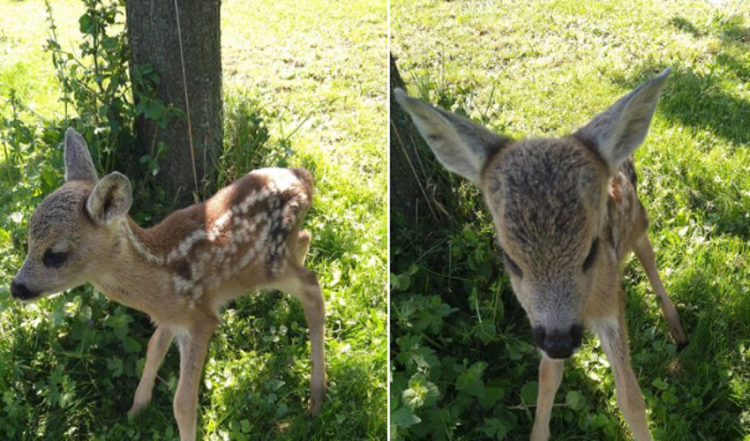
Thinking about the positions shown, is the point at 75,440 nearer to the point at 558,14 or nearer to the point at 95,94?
the point at 95,94

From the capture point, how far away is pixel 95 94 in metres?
5.12

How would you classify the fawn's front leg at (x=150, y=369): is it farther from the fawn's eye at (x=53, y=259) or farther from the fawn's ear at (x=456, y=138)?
the fawn's ear at (x=456, y=138)

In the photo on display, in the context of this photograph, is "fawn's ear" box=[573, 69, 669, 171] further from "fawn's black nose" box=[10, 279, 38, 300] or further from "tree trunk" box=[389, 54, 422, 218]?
"fawn's black nose" box=[10, 279, 38, 300]

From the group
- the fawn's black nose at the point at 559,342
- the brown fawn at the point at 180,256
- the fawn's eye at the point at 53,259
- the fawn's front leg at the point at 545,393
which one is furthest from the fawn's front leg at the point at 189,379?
the fawn's black nose at the point at 559,342

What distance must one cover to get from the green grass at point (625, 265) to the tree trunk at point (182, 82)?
133 cm

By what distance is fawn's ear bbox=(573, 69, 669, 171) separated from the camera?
3.18 m

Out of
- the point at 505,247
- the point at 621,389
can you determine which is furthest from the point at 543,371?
the point at 505,247

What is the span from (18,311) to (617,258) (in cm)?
321

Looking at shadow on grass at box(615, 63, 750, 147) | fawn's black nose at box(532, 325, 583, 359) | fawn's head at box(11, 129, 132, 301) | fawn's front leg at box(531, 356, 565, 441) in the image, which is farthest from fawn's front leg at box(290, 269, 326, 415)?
shadow on grass at box(615, 63, 750, 147)

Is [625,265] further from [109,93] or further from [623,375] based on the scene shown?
[109,93]

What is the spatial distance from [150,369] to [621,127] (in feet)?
8.71

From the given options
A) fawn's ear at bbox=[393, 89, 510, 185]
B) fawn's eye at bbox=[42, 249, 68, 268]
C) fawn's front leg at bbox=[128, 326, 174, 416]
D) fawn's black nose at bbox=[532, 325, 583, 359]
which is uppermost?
fawn's ear at bbox=[393, 89, 510, 185]

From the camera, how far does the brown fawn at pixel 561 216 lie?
9.85 ft

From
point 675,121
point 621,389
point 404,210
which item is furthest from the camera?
point 675,121
